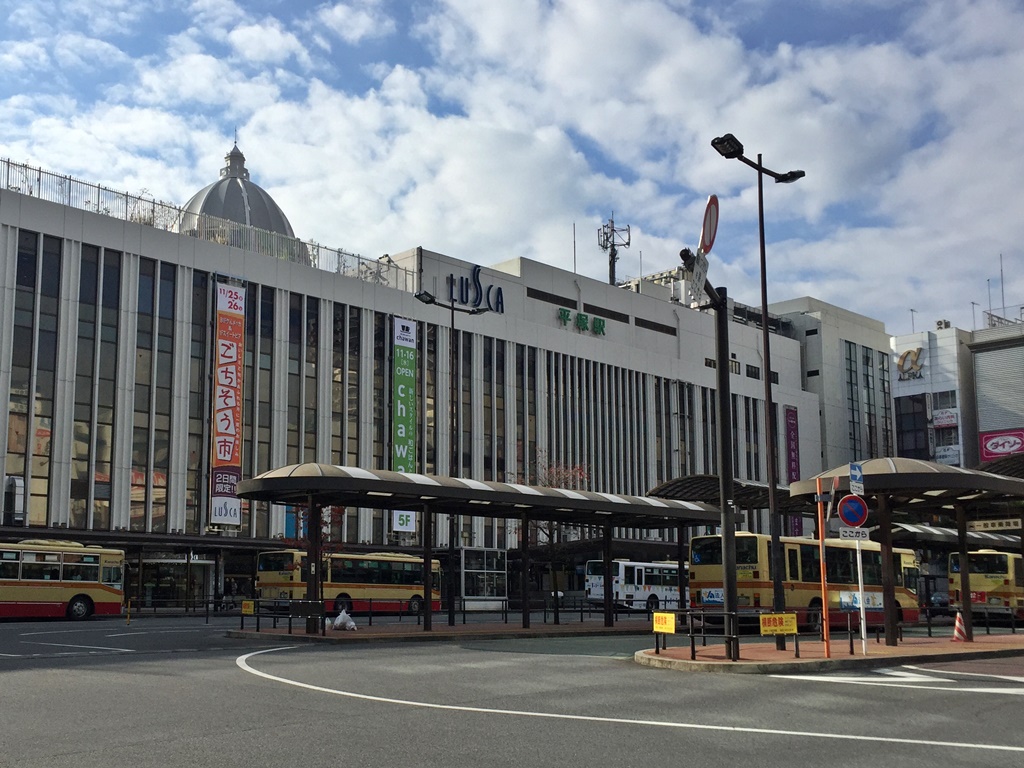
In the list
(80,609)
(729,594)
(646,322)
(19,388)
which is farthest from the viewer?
(646,322)

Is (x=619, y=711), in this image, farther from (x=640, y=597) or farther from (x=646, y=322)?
(x=646, y=322)

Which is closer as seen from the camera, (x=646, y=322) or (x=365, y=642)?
(x=365, y=642)

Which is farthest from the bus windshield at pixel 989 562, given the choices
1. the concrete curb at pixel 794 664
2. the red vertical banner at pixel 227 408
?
the red vertical banner at pixel 227 408

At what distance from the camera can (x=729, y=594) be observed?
20.3 m

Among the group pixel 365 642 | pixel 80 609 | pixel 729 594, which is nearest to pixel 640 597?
pixel 80 609

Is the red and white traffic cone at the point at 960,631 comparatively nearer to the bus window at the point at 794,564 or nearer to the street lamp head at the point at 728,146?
the bus window at the point at 794,564

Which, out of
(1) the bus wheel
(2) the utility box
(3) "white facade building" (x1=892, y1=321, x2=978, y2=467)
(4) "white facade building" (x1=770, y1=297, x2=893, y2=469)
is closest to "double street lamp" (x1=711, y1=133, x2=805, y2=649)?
(1) the bus wheel

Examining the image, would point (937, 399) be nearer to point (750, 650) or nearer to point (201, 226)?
point (201, 226)

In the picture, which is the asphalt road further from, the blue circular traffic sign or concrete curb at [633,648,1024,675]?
the blue circular traffic sign

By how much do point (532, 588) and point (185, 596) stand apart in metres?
22.0

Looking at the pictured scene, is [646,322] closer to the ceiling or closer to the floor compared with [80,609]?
closer to the ceiling

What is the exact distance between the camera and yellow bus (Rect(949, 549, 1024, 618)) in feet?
137

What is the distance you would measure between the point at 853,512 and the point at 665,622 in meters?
3.95

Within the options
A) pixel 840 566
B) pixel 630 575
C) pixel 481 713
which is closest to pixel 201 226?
pixel 630 575
